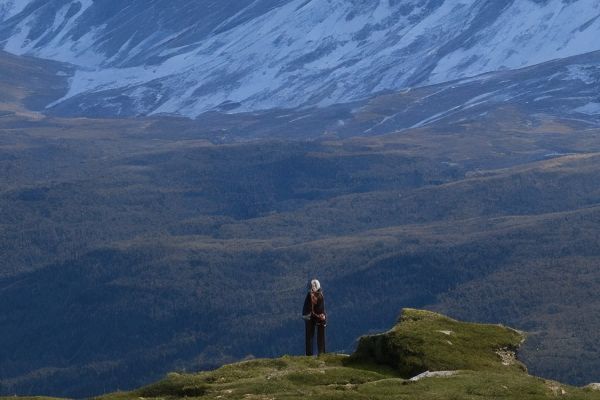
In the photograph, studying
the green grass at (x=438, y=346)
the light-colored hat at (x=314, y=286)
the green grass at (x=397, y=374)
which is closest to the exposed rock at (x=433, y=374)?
the green grass at (x=397, y=374)

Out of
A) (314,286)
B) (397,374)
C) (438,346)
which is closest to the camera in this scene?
(397,374)

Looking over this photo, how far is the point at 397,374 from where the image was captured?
4938 cm

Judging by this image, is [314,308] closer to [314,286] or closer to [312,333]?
[314,286]

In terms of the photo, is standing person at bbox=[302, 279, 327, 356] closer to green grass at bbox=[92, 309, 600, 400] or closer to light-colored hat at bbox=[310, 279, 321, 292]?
light-colored hat at bbox=[310, 279, 321, 292]

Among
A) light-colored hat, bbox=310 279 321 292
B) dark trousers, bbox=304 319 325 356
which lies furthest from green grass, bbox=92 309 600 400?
light-colored hat, bbox=310 279 321 292

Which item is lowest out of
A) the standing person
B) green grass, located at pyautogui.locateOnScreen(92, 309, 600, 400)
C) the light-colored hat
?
green grass, located at pyautogui.locateOnScreen(92, 309, 600, 400)

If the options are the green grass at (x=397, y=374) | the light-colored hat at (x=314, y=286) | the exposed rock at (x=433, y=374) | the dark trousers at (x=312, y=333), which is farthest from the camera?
the dark trousers at (x=312, y=333)

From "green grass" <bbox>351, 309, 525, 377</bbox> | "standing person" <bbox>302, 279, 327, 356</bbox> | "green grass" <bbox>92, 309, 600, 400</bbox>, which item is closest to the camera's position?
"green grass" <bbox>92, 309, 600, 400</bbox>

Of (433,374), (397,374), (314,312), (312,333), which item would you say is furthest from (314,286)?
(433,374)

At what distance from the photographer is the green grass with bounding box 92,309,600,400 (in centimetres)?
4381

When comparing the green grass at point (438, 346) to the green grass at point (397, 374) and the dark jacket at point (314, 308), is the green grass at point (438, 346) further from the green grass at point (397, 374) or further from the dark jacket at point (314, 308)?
the dark jacket at point (314, 308)

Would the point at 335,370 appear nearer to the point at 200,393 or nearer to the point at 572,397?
the point at 200,393

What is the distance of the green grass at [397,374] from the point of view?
4381 centimetres

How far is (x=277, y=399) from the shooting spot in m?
44.2
